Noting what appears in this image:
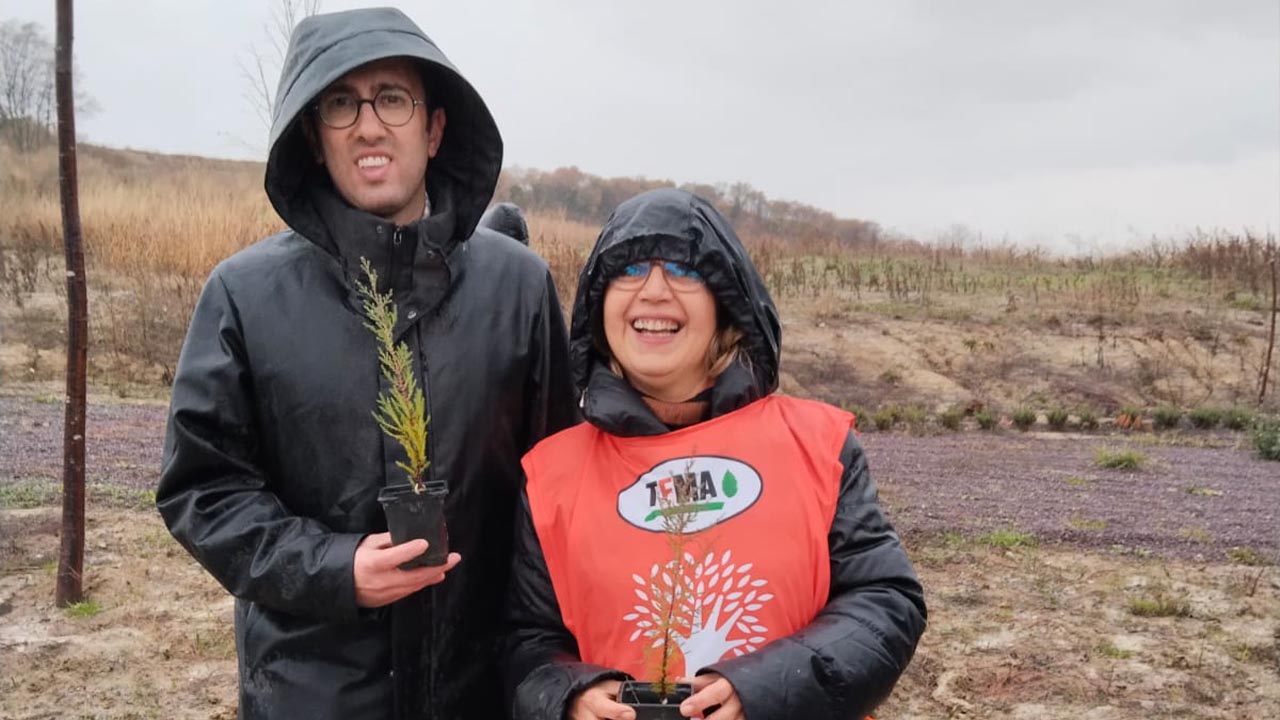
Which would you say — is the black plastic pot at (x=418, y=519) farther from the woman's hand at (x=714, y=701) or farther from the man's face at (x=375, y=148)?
Answer: the man's face at (x=375, y=148)

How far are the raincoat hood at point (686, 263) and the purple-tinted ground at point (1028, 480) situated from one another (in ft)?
18.0

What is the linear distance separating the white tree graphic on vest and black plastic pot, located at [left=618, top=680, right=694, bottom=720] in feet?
0.54

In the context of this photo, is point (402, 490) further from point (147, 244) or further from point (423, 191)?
point (147, 244)

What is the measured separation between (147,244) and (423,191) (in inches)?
607

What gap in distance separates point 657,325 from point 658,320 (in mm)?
11

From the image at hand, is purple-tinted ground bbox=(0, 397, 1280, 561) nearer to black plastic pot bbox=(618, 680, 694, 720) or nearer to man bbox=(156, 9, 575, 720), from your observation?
man bbox=(156, 9, 575, 720)

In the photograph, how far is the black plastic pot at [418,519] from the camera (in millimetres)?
1876

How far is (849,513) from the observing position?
82.9 inches

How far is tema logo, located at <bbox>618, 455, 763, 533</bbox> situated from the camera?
2.08 meters

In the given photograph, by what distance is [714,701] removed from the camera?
1.84 m

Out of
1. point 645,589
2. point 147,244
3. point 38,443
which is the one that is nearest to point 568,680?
point 645,589

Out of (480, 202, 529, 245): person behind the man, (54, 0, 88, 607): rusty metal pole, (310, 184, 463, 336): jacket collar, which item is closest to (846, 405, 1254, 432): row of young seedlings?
(480, 202, 529, 245): person behind the man

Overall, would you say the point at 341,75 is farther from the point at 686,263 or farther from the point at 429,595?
the point at 429,595

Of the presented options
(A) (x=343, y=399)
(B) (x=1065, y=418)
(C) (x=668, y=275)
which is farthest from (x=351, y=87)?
(B) (x=1065, y=418)
